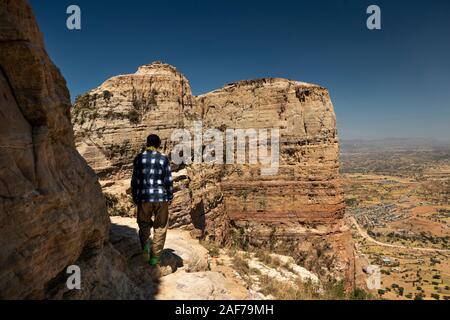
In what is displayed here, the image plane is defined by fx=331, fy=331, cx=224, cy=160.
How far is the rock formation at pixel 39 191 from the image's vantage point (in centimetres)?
387

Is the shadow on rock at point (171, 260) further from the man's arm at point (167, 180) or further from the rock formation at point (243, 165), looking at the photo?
the rock formation at point (243, 165)

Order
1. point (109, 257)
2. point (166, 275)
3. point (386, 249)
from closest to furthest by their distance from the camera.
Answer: point (109, 257)
point (166, 275)
point (386, 249)

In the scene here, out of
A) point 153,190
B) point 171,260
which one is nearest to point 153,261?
point 171,260

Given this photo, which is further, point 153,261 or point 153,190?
point 153,261

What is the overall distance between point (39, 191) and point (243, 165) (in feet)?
57.4

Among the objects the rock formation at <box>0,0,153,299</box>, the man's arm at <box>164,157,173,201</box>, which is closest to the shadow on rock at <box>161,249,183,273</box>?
the rock formation at <box>0,0,153,299</box>

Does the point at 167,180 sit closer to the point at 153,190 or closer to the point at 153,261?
the point at 153,190

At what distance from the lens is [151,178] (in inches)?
240

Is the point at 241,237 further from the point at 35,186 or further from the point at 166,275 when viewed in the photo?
the point at 35,186

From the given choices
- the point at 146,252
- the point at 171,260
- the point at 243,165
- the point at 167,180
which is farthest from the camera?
the point at 243,165

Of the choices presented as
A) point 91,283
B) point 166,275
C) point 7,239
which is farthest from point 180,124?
point 7,239
